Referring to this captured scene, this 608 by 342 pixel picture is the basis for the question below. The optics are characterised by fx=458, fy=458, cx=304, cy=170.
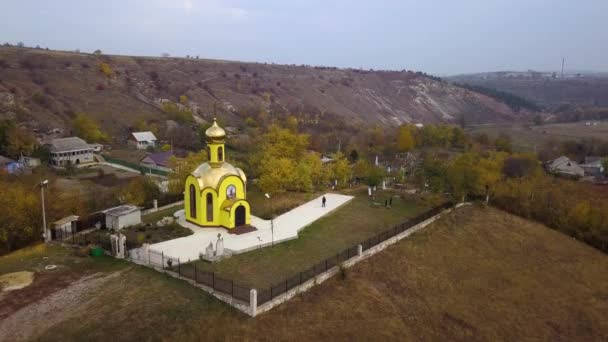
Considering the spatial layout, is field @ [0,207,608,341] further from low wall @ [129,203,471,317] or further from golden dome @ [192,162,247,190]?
golden dome @ [192,162,247,190]

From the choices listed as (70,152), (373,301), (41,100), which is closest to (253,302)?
(373,301)

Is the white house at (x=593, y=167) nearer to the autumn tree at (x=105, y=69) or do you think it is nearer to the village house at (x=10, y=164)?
the village house at (x=10, y=164)

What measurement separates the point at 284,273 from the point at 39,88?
64.7m

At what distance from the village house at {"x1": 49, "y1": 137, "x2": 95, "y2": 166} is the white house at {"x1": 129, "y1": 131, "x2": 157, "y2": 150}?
824 centimetres

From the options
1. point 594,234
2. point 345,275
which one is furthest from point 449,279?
point 594,234

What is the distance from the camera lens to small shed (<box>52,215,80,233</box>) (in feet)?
78.1

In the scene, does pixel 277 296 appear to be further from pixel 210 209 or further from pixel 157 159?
pixel 157 159

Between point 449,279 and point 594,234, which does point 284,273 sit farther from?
point 594,234

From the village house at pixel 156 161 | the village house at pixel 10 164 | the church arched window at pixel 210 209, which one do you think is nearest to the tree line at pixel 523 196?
the church arched window at pixel 210 209

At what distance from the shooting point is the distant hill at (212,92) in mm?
67938

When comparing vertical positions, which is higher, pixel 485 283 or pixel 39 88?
pixel 39 88

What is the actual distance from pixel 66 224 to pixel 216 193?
7.90 m

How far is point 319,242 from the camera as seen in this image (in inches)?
979

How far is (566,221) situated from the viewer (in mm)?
31625
